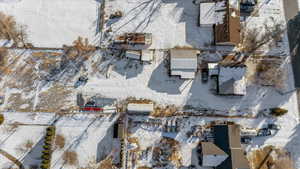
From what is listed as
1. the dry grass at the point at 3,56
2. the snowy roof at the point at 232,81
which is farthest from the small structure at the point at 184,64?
the dry grass at the point at 3,56

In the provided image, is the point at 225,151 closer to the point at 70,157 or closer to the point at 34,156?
the point at 70,157

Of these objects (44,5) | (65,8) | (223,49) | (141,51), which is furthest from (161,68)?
(44,5)

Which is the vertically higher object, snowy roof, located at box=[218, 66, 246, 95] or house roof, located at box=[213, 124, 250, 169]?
snowy roof, located at box=[218, 66, 246, 95]

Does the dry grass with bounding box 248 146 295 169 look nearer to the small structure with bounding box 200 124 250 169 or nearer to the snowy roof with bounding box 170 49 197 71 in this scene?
the small structure with bounding box 200 124 250 169

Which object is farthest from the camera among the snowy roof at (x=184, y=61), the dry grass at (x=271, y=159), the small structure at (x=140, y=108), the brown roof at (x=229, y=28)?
the brown roof at (x=229, y=28)

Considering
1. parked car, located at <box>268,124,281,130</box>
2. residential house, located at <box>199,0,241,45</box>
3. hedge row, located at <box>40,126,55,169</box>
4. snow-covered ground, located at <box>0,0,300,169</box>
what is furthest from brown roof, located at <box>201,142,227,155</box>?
hedge row, located at <box>40,126,55,169</box>

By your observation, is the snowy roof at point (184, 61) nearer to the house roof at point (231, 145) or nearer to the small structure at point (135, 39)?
the small structure at point (135, 39)

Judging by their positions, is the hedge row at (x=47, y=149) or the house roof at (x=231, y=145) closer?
the house roof at (x=231, y=145)
